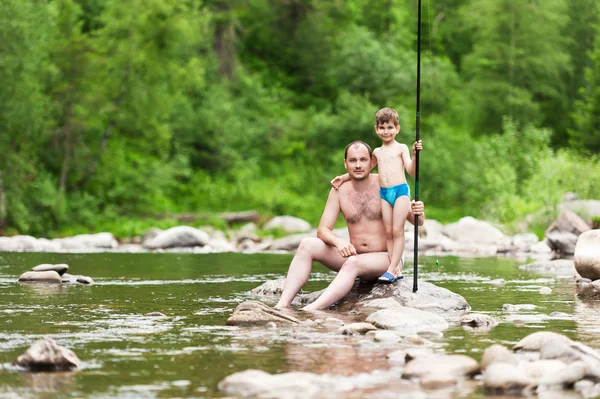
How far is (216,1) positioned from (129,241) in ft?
56.4

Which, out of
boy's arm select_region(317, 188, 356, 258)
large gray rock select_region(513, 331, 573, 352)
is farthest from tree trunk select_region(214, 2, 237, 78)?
large gray rock select_region(513, 331, 573, 352)

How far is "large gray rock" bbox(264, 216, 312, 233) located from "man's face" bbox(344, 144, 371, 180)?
2426 centimetres

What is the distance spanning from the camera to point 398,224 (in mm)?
9930

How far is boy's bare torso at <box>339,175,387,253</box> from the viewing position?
1017cm

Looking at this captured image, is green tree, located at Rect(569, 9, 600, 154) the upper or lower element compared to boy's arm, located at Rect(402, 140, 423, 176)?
upper

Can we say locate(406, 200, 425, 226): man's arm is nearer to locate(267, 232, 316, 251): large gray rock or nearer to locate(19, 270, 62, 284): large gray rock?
locate(19, 270, 62, 284): large gray rock

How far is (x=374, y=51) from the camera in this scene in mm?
42438

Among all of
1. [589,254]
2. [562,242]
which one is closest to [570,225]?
[562,242]

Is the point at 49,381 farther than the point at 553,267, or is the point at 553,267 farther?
the point at 553,267

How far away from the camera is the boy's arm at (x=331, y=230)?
9.96m

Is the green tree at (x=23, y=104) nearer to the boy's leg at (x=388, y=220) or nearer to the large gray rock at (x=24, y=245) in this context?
the large gray rock at (x=24, y=245)

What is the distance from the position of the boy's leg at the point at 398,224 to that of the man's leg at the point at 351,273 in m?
0.16

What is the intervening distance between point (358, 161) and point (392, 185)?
1.34 ft

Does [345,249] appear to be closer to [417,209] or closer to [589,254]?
[417,209]
